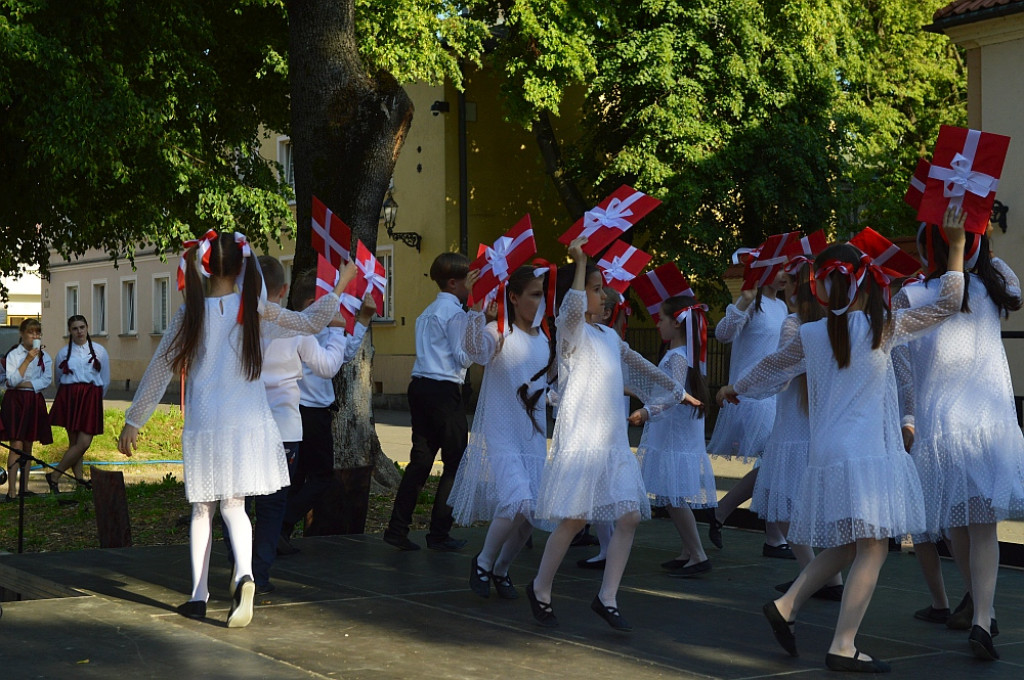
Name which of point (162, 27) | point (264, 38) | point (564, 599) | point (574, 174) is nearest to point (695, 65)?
point (574, 174)

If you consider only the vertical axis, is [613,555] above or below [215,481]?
below

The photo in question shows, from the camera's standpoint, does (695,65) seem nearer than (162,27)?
No

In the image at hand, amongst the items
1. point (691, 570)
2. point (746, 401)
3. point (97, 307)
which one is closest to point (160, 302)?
point (97, 307)

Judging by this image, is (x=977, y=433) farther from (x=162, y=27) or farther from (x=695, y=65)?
(x=695, y=65)

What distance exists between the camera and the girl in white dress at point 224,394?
6.02 meters

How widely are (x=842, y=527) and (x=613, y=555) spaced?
1.12m

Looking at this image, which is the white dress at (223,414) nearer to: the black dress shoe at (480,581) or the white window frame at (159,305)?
the black dress shoe at (480,581)

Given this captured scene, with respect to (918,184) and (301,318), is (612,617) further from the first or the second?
(918,184)

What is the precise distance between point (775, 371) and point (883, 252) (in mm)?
1133

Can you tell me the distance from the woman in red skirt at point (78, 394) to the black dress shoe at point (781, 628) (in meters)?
9.43

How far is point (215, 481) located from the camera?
6.02 metres

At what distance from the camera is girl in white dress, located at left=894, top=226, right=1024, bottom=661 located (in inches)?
219


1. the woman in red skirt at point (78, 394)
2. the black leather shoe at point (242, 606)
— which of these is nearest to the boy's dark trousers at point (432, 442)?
the black leather shoe at point (242, 606)

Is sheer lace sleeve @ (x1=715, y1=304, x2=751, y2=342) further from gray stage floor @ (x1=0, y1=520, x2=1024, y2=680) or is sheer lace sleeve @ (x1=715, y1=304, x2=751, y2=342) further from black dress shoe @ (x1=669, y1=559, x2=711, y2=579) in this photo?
black dress shoe @ (x1=669, y1=559, x2=711, y2=579)
